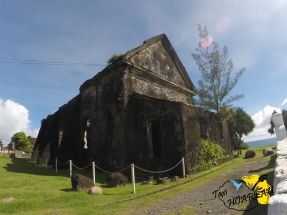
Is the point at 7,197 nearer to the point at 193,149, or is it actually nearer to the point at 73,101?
the point at 193,149

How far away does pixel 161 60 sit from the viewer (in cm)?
1639

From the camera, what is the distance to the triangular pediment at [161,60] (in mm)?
14156

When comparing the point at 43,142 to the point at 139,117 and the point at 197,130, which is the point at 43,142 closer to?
the point at 139,117

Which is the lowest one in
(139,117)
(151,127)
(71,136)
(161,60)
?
(71,136)

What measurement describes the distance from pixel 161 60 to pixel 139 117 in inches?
242

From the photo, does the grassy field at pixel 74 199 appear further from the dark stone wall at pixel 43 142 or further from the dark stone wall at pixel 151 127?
the dark stone wall at pixel 43 142

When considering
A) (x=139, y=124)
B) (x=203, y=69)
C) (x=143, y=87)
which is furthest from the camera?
(x=203, y=69)

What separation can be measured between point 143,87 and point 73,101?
324 inches

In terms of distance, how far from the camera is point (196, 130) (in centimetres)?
1129

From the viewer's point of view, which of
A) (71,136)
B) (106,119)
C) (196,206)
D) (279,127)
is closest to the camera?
(196,206)

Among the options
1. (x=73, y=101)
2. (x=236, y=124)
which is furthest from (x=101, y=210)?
(x=236, y=124)

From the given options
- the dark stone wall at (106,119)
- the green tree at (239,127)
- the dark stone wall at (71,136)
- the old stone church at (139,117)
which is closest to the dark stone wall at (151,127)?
the old stone church at (139,117)

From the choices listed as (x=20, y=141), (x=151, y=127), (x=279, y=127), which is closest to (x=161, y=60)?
(x=151, y=127)

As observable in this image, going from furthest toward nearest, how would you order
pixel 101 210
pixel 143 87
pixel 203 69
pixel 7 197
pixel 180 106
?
pixel 203 69, pixel 143 87, pixel 180 106, pixel 7 197, pixel 101 210
